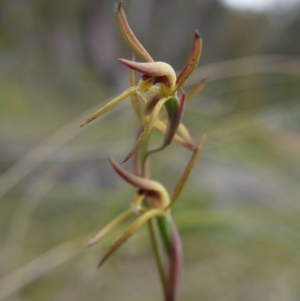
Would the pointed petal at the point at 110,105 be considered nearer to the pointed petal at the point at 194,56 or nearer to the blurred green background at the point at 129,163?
the pointed petal at the point at 194,56

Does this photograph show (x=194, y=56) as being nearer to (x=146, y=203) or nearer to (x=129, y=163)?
(x=146, y=203)

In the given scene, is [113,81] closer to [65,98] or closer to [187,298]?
[65,98]

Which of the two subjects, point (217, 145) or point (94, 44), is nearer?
point (217, 145)

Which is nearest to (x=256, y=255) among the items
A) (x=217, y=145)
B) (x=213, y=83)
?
(x=217, y=145)

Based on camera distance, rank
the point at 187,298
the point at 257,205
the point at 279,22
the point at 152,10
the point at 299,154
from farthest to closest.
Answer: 1. the point at 279,22
2. the point at 152,10
3. the point at 299,154
4. the point at 257,205
5. the point at 187,298

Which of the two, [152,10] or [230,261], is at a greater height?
[152,10]

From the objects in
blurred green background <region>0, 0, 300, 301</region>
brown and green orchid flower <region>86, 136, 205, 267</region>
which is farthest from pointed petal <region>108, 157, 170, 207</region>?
blurred green background <region>0, 0, 300, 301</region>
